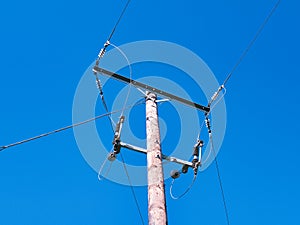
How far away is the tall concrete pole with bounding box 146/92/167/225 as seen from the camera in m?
3.86

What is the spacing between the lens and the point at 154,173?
14.1 feet

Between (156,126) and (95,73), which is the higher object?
(95,73)

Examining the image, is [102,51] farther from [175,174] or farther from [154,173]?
[154,173]

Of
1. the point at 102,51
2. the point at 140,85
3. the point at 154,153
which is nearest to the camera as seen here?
the point at 154,153

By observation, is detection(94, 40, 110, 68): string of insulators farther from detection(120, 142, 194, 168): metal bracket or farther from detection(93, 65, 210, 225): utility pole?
detection(120, 142, 194, 168): metal bracket

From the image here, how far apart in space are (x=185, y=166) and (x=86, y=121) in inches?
98.2

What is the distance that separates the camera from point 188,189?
19.5ft

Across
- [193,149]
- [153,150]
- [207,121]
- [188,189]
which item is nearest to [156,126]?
[153,150]

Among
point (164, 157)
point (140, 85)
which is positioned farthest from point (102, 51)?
point (164, 157)

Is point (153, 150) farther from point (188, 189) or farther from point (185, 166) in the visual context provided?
point (188, 189)

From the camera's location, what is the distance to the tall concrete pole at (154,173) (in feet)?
12.7

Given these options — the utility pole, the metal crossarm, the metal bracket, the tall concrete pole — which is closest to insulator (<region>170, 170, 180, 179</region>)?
the utility pole

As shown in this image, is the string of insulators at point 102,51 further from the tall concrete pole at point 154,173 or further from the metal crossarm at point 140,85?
the tall concrete pole at point 154,173

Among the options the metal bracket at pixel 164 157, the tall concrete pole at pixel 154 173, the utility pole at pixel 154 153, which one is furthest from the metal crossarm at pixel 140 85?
the metal bracket at pixel 164 157
